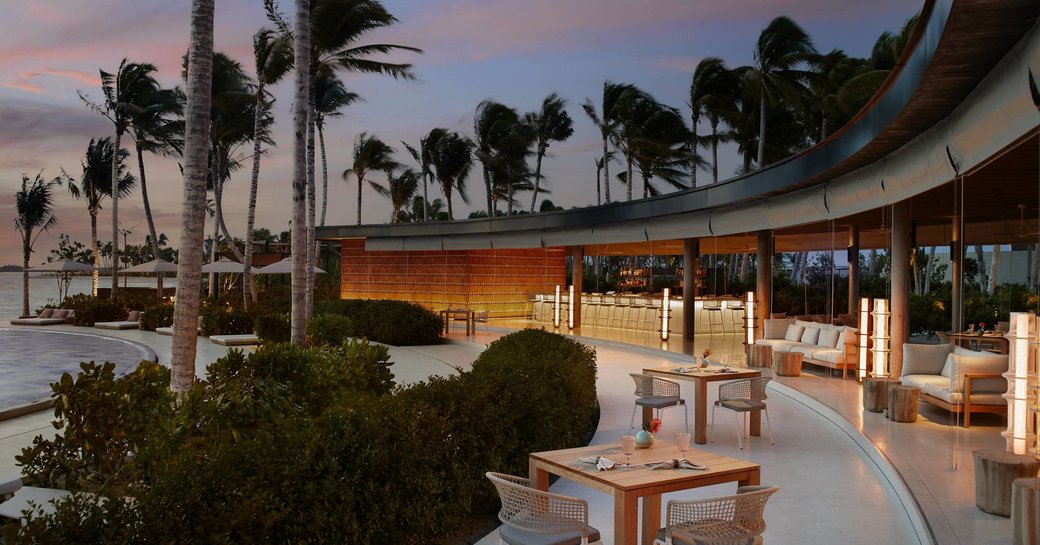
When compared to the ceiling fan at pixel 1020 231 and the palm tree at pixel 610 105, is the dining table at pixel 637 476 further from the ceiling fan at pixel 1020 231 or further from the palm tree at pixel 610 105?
the palm tree at pixel 610 105

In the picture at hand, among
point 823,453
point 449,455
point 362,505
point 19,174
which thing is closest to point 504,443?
point 449,455

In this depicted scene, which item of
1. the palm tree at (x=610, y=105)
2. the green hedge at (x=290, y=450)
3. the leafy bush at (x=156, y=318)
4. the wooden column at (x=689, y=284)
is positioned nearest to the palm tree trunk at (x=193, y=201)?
the green hedge at (x=290, y=450)

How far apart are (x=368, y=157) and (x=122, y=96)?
13.7 meters

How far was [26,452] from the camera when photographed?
5148 millimetres

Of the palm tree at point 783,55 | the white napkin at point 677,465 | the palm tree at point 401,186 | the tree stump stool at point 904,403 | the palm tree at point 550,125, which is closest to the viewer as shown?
the white napkin at point 677,465

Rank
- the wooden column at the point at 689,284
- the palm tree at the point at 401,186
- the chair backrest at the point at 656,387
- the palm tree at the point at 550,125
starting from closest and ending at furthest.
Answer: the chair backrest at the point at 656,387 < the wooden column at the point at 689,284 < the palm tree at the point at 550,125 < the palm tree at the point at 401,186

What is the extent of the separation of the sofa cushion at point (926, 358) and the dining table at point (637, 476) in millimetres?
6432

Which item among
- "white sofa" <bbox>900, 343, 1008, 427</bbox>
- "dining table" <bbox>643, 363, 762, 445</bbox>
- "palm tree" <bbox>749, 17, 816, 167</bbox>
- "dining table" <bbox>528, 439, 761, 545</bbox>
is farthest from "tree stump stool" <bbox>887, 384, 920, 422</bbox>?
"palm tree" <bbox>749, 17, 816, 167</bbox>

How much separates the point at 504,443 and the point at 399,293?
22.9 metres

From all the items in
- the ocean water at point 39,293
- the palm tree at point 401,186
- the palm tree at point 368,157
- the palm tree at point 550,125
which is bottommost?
the ocean water at point 39,293

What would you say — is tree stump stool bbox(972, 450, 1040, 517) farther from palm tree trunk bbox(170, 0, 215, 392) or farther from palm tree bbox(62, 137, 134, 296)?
palm tree bbox(62, 137, 134, 296)

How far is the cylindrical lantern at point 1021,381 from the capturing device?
19.2ft

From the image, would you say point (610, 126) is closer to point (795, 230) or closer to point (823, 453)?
point (795, 230)

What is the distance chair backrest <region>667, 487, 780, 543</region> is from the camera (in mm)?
4145
